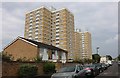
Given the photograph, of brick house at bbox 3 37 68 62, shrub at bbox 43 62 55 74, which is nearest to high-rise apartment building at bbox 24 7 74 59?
brick house at bbox 3 37 68 62

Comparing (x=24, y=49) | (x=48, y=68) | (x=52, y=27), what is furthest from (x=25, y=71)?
(x=52, y=27)

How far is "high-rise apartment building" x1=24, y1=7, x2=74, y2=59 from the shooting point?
98.3 metres

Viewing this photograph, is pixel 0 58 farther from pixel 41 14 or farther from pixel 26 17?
pixel 26 17

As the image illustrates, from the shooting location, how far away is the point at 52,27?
107000mm

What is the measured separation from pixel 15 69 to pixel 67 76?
5.92 m

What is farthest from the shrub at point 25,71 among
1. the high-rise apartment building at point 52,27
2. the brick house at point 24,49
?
the high-rise apartment building at point 52,27

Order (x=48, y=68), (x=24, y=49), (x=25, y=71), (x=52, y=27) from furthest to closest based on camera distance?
(x=52, y=27)
(x=24, y=49)
(x=48, y=68)
(x=25, y=71)

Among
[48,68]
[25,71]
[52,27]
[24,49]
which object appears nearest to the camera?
[25,71]

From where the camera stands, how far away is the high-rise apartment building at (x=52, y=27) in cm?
9831

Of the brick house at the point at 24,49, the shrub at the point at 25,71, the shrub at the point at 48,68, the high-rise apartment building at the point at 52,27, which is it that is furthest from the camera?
the high-rise apartment building at the point at 52,27

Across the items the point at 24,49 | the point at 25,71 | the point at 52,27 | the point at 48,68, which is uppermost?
the point at 52,27

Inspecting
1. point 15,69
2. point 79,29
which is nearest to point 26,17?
point 79,29

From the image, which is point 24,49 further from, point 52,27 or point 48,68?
point 52,27

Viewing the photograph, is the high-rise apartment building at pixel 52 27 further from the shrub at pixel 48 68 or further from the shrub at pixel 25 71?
the shrub at pixel 25 71
